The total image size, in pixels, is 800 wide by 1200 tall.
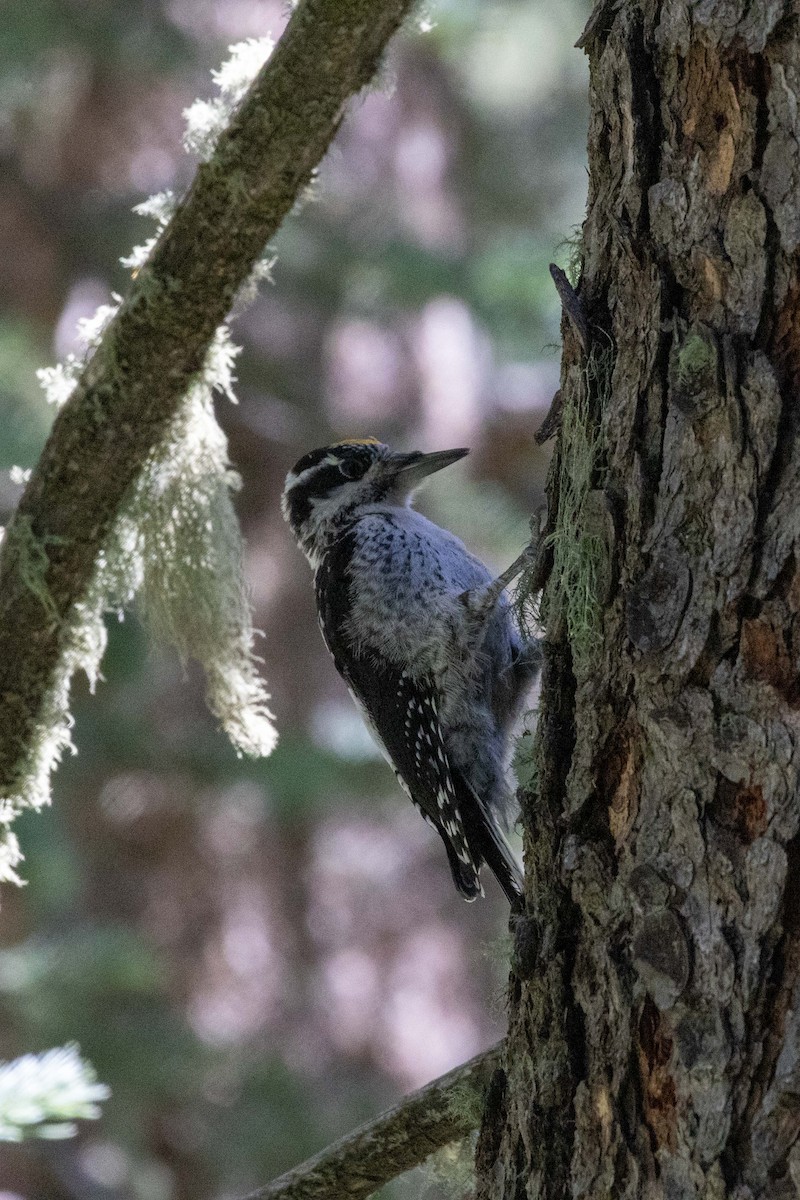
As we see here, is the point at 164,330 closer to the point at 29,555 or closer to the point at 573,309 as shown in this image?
the point at 29,555

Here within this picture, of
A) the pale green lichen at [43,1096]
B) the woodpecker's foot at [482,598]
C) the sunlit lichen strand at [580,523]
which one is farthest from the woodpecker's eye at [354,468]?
the pale green lichen at [43,1096]

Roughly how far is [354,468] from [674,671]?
263 cm

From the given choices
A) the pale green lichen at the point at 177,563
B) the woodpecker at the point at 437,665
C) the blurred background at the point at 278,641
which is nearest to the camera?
the pale green lichen at the point at 177,563

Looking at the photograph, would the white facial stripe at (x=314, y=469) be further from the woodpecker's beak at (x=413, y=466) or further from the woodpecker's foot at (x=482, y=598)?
the woodpecker's foot at (x=482, y=598)

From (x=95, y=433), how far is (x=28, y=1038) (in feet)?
17.6

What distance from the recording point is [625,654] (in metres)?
1.89

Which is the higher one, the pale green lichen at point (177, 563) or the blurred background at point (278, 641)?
the blurred background at point (278, 641)

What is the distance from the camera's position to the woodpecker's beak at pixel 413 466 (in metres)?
4.26

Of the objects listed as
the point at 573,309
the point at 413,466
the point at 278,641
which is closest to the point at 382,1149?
the point at 573,309

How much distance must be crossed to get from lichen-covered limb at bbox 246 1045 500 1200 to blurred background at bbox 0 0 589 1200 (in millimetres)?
3471

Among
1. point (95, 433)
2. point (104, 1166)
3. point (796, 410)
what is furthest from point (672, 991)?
point (104, 1166)

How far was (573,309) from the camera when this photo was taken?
6.64 ft

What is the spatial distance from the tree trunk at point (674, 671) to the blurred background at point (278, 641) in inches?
150

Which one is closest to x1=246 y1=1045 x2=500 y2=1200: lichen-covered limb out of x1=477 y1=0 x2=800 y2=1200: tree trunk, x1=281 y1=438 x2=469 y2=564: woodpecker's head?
x1=477 y1=0 x2=800 y2=1200: tree trunk
